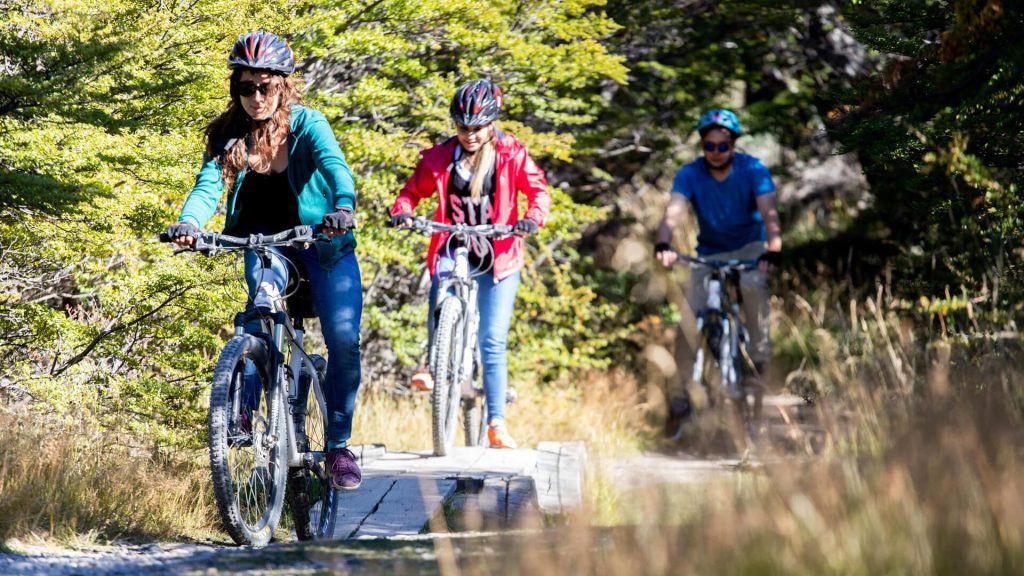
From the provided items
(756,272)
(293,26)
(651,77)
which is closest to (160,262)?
(293,26)

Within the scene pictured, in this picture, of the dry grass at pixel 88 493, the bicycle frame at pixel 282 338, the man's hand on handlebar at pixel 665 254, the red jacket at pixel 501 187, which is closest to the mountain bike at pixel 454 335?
the red jacket at pixel 501 187

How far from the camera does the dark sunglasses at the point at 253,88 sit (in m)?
5.59

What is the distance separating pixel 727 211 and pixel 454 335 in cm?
249

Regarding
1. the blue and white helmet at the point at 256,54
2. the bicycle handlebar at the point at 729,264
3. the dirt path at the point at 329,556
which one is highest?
the blue and white helmet at the point at 256,54

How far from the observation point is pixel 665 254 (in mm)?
9414

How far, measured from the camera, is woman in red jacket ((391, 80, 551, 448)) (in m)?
8.44

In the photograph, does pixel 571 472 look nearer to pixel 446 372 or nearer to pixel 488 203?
pixel 446 372

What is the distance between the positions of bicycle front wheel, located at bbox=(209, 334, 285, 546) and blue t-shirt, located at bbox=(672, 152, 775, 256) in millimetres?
5146

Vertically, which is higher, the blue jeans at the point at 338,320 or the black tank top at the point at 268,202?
the black tank top at the point at 268,202

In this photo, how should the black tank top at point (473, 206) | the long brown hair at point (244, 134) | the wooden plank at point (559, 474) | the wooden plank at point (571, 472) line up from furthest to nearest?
the black tank top at point (473, 206) < the wooden plank at point (571, 472) < the wooden plank at point (559, 474) < the long brown hair at point (244, 134)

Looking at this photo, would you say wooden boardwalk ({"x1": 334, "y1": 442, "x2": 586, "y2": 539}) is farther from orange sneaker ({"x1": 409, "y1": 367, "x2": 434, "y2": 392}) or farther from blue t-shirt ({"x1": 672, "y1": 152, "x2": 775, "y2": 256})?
blue t-shirt ({"x1": 672, "y1": 152, "x2": 775, "y2": 256})

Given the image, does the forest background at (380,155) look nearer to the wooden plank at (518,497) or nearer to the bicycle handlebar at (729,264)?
the bicycle handlebar at (729,264)

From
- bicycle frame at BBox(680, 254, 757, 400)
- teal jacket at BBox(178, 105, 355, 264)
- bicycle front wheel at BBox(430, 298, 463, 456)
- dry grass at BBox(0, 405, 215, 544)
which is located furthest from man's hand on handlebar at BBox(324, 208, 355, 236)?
bicycle frame at BBox(680, 254, 757, 400)

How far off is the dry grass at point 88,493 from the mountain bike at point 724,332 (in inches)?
166
